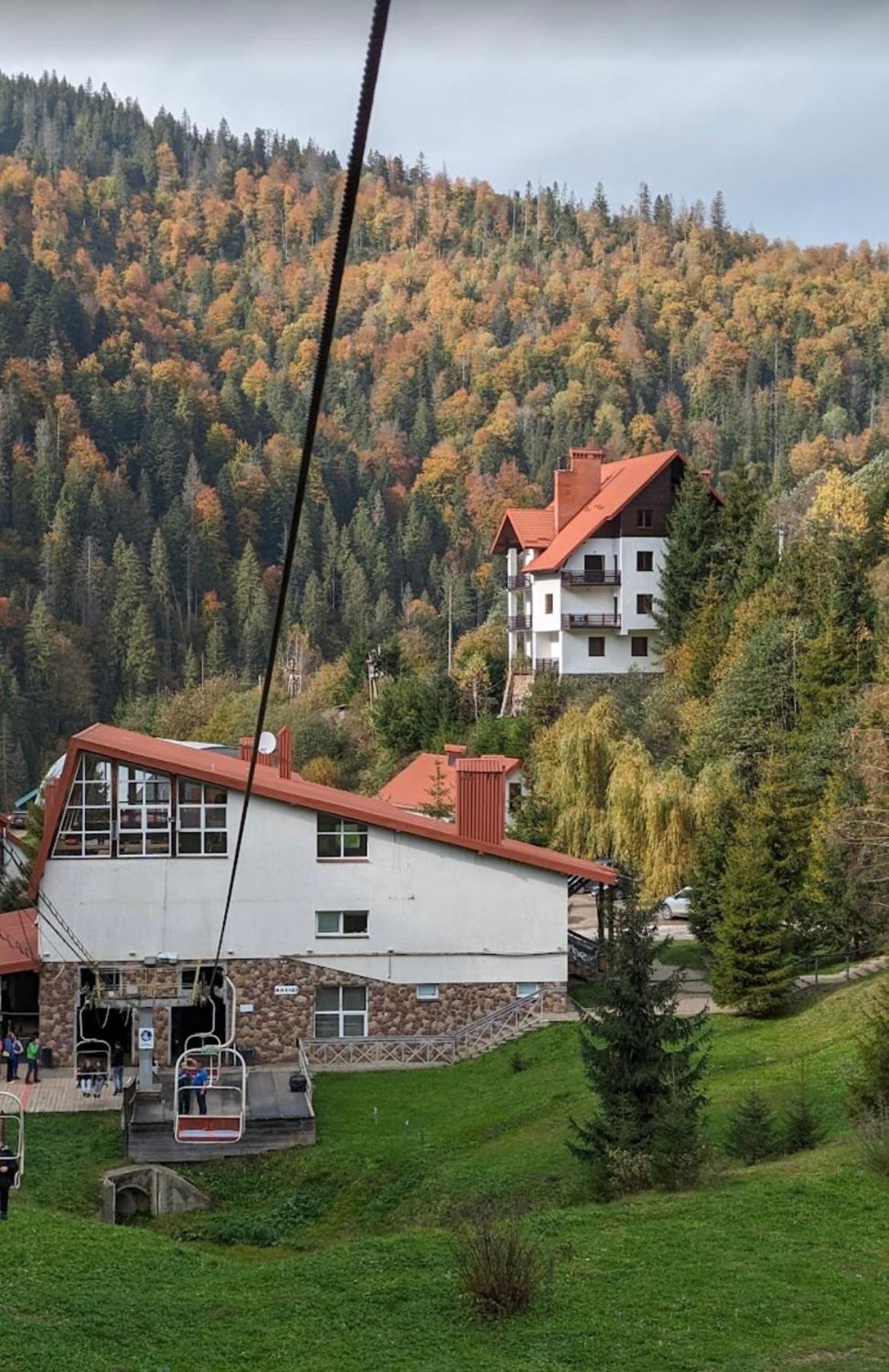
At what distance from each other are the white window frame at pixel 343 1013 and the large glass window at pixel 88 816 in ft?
17.1

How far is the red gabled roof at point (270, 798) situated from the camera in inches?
1164

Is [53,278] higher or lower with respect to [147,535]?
higher

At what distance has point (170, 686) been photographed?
120m

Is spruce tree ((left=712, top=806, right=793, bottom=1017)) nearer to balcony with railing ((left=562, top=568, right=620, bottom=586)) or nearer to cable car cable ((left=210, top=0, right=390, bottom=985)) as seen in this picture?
cable car cable ((left=210, top=0, right=390, bottom=985))

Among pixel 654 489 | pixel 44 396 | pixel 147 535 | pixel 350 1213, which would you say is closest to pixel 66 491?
pixel 147 535

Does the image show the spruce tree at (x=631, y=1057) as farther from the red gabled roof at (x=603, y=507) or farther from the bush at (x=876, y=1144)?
the red gabled roof at (x=603, y=507)

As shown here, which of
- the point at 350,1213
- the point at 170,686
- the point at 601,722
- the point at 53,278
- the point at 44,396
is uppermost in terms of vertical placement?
the point at 53,278

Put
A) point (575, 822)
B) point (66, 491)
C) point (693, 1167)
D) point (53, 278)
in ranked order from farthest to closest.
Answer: point (53, 278) → point (66, 491) → point (575, 822) → point (693, 1167)

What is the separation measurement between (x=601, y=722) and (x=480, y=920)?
48.9 feet

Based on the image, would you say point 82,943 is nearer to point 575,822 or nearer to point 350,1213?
point 350,1213

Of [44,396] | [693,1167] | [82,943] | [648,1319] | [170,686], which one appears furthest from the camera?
[44,396]

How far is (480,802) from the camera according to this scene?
30812 mm

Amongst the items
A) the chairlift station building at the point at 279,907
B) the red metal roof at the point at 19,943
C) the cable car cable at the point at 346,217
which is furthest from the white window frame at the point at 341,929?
the cable car cable at the point at 346,217

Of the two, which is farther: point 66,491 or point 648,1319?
point 66,491
